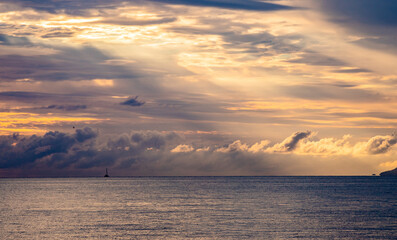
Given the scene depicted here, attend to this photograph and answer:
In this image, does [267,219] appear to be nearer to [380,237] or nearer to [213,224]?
[213,224]

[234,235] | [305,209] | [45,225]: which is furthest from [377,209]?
[45,225]

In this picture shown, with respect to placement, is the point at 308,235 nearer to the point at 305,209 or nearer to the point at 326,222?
the point at 326,222

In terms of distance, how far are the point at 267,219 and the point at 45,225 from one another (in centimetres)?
4348

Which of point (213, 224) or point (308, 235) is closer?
point (308, 235)

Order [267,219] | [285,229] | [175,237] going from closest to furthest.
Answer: [175,237] < [285,229] < [267,219]

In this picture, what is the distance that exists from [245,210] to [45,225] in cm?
4796

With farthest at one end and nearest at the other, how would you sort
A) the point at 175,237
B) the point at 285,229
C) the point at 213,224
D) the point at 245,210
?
the point at 245,210 < the point at 213,224 < the point at 285,229 < the point at 175,237

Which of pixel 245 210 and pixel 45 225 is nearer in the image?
pixel 45 225

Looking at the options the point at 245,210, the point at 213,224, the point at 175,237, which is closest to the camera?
the point at 175,237

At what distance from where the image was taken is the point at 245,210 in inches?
4587

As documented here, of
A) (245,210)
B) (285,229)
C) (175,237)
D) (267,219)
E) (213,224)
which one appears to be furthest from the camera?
(245,210)

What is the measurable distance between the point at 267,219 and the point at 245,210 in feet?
66.2

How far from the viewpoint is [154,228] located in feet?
276

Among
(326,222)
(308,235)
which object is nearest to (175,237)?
(308,235)
